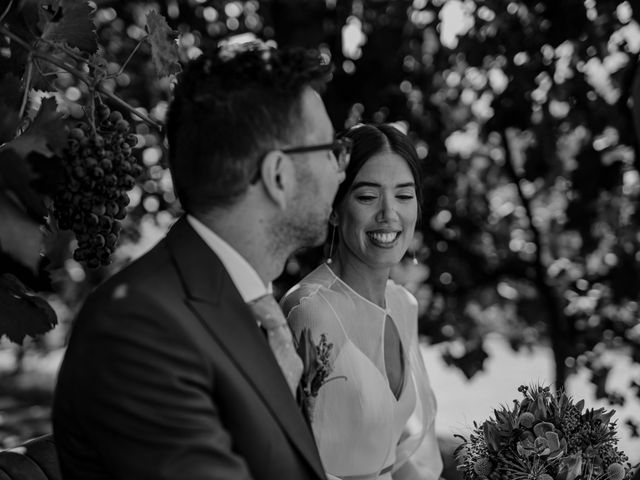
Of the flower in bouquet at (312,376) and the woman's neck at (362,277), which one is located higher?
the woman's neck at (362,277)

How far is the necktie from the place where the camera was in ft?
6.61

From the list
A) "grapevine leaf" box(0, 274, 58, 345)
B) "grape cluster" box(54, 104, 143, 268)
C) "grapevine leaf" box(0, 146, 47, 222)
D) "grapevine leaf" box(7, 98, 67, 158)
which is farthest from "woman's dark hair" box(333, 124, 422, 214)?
"grapevine leaf" box(0, 146, 47, 222)

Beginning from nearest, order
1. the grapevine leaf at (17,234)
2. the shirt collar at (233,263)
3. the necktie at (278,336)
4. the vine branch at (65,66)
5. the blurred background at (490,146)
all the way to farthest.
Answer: the grapevine leaf at (17,234) → the vine branch at (65,66) → the shirt collar at (233,263) → the necktie at (278,336) → the blurred background at (490,146)

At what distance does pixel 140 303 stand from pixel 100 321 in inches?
3.2

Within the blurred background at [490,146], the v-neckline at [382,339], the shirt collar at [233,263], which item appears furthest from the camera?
the blurred background at [490,146]

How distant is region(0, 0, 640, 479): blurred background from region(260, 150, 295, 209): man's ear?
7.77 feet

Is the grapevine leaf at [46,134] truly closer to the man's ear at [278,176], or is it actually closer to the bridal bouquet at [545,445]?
the man's ear at [278,176]

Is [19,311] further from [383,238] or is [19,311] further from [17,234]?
[383,238]

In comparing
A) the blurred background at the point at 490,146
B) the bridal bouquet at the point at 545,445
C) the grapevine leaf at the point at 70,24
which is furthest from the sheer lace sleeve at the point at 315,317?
the blurred background at the point at 490,146

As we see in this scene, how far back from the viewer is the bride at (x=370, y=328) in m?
2.68

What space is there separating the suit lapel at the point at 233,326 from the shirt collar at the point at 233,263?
23 mm

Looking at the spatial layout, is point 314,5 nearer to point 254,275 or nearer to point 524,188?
point 524,188

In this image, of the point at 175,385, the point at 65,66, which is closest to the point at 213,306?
the point at 175,385

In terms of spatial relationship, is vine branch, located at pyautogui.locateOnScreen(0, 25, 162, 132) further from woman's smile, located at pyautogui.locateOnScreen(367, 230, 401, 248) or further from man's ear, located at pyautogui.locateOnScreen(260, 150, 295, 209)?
woman's smile, located at pyautogui.locateOnScreen(367, 230, 401, 248)
